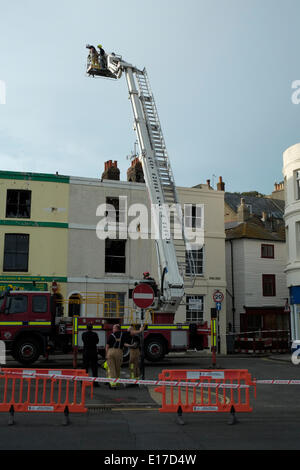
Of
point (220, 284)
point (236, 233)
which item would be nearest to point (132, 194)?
point (220, 284)

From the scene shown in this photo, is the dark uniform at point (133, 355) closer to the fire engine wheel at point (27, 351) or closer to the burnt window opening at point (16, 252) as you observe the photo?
the fire engine wheel at point (27, 351)

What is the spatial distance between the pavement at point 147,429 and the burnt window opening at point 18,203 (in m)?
14.4

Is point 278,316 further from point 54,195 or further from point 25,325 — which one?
point 25,325

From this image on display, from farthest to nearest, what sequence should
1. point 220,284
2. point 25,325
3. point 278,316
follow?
point 278,316 → point 220,284 → point 25,325

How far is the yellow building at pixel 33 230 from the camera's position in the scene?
24109mm

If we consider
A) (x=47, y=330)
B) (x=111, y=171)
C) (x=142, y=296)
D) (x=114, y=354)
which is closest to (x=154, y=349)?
(x=47, y=330)

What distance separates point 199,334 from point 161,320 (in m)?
1.50

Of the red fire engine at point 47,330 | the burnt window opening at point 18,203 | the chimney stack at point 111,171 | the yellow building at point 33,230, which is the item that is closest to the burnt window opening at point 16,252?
the yellow building at point 33,230

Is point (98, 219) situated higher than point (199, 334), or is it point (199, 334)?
point (98, 219)

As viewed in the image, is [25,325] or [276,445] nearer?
[276,445]

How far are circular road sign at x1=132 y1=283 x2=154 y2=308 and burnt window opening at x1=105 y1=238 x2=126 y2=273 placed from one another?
12772mm

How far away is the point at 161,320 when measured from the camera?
760 inches

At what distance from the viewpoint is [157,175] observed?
824 inches
